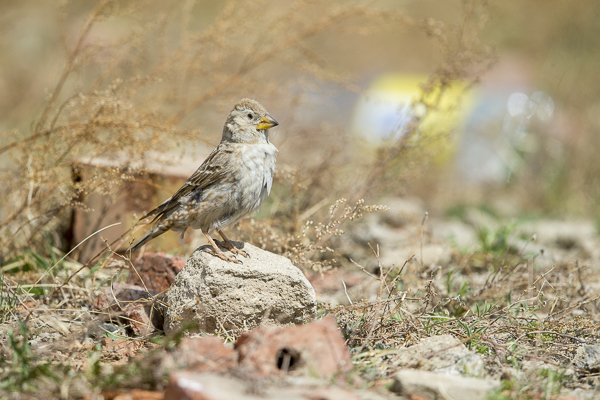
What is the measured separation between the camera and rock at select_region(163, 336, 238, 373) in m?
Result: 2.52

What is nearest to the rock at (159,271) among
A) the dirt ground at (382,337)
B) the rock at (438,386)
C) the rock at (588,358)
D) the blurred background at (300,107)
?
the dirt ground at (382,337)

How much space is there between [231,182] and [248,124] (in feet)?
1.65

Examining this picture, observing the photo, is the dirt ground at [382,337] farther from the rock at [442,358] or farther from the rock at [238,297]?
the rock at [238,297]

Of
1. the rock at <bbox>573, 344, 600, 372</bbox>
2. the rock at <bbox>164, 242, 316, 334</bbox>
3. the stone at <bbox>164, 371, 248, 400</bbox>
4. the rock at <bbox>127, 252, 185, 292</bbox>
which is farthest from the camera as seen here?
the rock at <bbox>127, 252, 185, 292</bbox>

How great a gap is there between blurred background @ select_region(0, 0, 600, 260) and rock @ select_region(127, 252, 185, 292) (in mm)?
609

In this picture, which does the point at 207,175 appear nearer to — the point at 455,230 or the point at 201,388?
the point at 201,388

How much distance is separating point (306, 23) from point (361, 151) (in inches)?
91.7

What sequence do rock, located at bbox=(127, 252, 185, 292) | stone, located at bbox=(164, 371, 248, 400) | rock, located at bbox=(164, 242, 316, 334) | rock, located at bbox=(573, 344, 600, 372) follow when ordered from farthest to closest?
1. rock, located at bbox=(127, 252, 185, 292)
2. rock, located at bbox=(164, 242, 316, 334)
3. rock, located at bbox=(573, 344, 600, 372)
4. stone, located at bbox=(164, 371, 248, 400)

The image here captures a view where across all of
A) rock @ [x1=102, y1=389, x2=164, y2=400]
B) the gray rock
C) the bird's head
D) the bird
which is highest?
the bird's head

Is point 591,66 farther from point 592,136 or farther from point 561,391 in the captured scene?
point 561,391

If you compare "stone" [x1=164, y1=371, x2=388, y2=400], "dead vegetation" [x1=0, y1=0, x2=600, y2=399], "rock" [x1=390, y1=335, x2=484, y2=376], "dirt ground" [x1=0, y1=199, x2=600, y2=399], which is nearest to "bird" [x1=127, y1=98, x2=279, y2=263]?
"dead vegetation" [x1=0, y1=0, x2=600, y2=399]

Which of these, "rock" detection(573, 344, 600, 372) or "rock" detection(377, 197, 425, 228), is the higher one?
"rock" detection(377, 197, 425, 228)

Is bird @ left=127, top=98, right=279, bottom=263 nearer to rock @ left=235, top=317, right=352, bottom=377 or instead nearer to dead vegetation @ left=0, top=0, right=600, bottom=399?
dead vegetation @ left=0, top=0, right=600, bottom=399

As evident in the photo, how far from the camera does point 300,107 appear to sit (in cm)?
785
